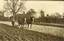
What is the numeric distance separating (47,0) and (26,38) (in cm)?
67

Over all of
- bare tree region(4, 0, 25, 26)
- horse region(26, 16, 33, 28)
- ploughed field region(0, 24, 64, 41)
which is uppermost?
bare tree region(4, 0, 25, 26)

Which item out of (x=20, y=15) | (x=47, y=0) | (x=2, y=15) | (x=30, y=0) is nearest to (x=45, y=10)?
(x=47, y=0)

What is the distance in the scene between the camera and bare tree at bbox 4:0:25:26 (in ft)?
5.99

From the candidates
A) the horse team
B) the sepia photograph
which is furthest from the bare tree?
the horse team

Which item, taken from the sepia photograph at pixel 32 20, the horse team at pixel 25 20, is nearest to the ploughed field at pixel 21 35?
the sepia photograph at pixel 32 20

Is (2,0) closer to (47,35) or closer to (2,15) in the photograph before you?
(2,15)

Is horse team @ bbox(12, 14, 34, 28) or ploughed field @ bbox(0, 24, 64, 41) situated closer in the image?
ploughed field @ bbox(0, 24, 64, 41)

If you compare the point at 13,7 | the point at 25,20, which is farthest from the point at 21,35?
the point at 13,7

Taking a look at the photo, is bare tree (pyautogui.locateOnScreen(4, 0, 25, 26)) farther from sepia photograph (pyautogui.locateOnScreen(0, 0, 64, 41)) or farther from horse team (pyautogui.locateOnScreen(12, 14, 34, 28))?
horse team (pyautogui.locateOnScreen(12, 14, 34, 28))

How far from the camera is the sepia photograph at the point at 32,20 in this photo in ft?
5.88

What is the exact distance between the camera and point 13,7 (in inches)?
72.5

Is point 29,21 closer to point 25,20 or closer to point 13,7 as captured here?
point 25,20

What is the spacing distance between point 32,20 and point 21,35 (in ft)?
1.00

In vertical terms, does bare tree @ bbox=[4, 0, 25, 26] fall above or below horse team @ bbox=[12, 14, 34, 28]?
above
